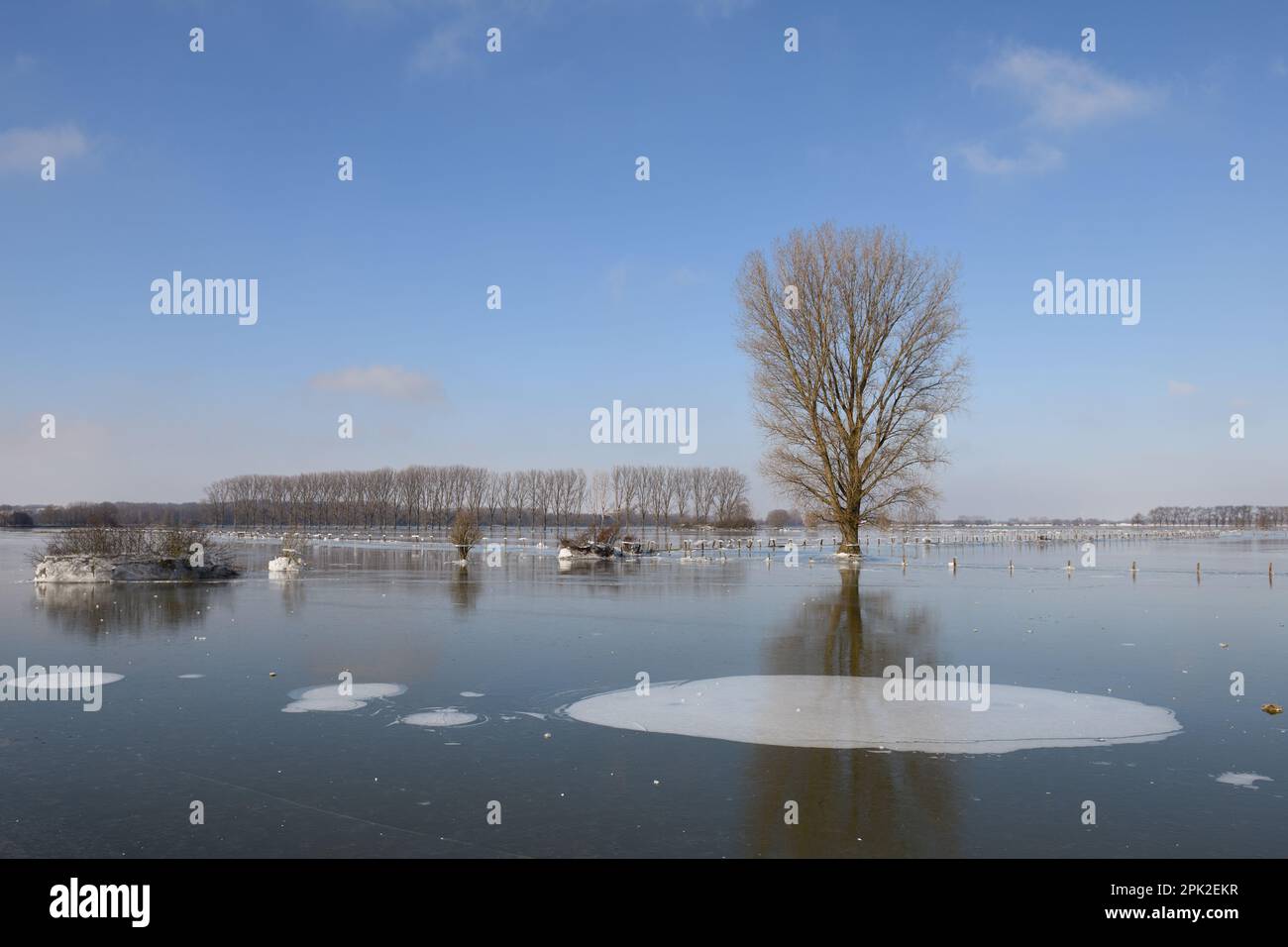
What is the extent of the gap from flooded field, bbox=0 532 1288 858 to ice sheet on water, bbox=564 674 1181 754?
1.8 inches

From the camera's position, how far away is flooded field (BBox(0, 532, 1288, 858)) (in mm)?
5641

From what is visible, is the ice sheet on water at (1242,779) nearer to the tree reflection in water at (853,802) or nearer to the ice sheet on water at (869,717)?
the ice sheet on water at (869,717)

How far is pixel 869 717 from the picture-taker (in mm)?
8742

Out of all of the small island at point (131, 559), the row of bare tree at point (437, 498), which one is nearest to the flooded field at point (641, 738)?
the small island at point (131, 559)

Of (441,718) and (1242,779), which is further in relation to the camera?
(441,718)

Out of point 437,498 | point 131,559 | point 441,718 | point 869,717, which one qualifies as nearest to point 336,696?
point 441,718

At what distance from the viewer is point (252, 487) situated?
6024 inches

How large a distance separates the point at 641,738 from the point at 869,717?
2411 mm

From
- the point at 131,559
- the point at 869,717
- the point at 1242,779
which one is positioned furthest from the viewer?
the point at 131,559

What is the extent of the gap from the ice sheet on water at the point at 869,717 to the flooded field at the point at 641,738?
1.8 inches

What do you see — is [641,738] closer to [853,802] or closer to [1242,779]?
[853,802]

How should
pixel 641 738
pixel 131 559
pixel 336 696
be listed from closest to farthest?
pixel 641 738 < pixel 336 696 < pixel 131 559
